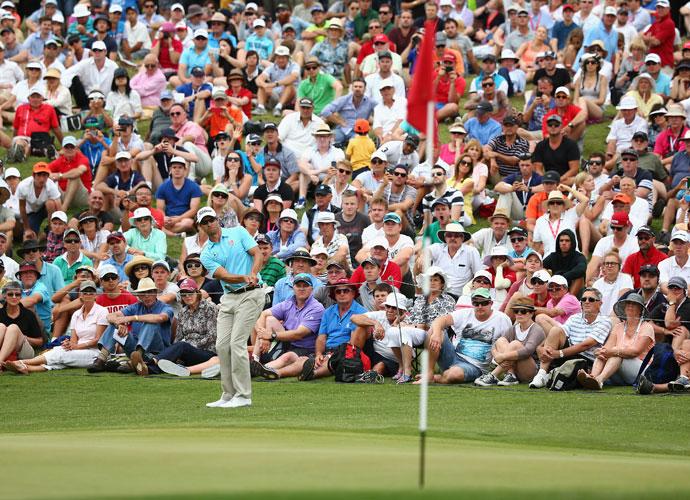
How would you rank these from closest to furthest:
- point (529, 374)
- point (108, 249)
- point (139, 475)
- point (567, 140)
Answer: point (139, 475)
point (529, 374)
point (108, 249)
point (567, 140)

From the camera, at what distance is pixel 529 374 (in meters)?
16.0

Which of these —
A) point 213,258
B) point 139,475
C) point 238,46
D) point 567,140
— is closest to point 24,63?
point 238,46

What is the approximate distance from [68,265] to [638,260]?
885cm

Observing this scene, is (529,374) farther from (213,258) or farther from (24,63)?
(24,63)

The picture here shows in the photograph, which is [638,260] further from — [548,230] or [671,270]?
[548,230]

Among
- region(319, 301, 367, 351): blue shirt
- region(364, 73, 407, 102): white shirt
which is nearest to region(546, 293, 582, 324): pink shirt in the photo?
region(319, 301, 367, 351): blue shirt

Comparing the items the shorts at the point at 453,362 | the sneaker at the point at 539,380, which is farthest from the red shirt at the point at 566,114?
the sneaker at the point at 539,380

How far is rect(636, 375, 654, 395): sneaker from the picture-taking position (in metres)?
15.0

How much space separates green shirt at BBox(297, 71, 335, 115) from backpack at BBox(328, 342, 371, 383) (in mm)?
10253

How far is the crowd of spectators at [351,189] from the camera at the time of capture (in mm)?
16547

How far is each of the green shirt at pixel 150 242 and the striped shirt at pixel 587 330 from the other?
6.98 metres

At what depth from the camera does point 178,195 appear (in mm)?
21984

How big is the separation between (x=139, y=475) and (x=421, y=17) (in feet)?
75.1

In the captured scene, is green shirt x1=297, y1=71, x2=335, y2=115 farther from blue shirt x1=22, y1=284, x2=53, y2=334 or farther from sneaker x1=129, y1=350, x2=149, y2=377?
sneaker x1=129, y1=350, x2=149, y2=377
